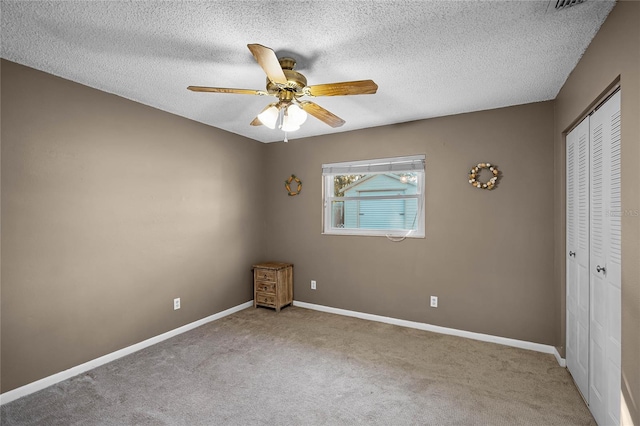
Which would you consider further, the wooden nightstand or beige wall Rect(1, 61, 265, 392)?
the wooden nightstand

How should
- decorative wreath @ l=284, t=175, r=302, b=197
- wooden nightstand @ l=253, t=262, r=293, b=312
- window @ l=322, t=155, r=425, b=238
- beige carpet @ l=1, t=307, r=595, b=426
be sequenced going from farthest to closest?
decorative wreath @ l=284, t=175, r=302, b=197, wooden nightstand @ l=253, t=262, r=293, b=312, window @ l=322, t=155, r=425, b=238, beige carpet @ l=1, t=307, r=595, b=426

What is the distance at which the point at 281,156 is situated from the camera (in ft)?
15.0

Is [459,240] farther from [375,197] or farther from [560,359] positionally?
[560,359]

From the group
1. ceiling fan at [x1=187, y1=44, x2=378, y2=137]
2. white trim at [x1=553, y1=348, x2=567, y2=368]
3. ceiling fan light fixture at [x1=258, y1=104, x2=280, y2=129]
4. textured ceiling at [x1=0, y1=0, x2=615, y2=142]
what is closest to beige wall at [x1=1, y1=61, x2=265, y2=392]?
textured ceiling at [x1=0, y1=0, x2=615, y2=142]

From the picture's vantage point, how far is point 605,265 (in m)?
1.85

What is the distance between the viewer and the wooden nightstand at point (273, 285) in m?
4.14

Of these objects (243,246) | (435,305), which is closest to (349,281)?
(435,305)

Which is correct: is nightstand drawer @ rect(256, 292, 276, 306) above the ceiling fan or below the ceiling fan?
below

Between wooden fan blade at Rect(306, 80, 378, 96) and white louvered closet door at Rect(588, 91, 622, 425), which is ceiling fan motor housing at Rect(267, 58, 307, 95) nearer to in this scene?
wooden fan blade at Rect(306, 80, 378, 96)

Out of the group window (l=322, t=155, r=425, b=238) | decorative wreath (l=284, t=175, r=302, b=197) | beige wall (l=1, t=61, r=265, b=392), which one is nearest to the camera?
beige wall (l=1, t=61, r=265, b=392)

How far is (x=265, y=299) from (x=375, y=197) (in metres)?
1.95

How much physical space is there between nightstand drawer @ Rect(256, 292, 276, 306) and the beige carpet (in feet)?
2.74

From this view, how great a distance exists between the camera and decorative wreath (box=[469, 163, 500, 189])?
10.4 feet

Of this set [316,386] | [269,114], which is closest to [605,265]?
[316,386]
